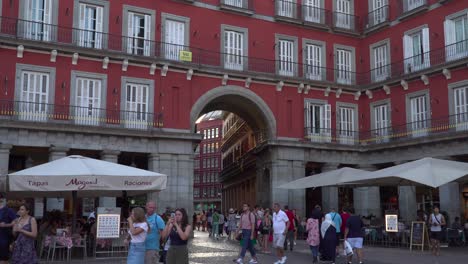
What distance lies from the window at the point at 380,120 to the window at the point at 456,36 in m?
4.92

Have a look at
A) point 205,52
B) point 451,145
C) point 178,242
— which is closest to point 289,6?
point 205,52

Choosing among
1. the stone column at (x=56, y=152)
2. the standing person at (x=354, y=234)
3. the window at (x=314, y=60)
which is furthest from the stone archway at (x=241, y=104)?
the standing person at (x=354, y=234)

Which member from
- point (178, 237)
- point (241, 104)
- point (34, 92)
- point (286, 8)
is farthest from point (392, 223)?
point (34, 92)

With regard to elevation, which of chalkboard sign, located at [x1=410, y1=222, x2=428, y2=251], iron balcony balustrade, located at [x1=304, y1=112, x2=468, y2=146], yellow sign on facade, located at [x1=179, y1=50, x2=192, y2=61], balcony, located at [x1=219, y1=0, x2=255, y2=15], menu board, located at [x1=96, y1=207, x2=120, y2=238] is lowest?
chalkboard sign, located at [x1=410, y1=222, x2=428, y2=251]

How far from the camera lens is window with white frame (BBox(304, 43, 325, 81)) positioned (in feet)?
103

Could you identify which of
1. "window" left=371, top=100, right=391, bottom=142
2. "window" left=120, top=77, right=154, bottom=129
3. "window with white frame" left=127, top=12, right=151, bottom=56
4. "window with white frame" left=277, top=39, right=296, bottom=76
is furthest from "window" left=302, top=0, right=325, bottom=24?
"window" left=120, top=77, right=154, bottom=129

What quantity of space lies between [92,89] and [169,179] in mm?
5786

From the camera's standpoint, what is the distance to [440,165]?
1866 centimetres

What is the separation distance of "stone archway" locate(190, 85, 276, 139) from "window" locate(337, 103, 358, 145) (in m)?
4.68

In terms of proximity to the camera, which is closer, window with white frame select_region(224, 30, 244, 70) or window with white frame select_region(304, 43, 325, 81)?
window with white frame select_region(224, 30, 244, 70)

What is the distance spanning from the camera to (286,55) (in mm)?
31016

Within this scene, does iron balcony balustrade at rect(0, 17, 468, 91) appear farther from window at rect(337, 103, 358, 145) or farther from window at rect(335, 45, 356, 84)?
window at rect(337, 103, 358, 145)

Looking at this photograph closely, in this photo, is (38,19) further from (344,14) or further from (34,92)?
(344,14)

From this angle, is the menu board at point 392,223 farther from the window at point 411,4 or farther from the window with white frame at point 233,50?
the window at point 411,4
